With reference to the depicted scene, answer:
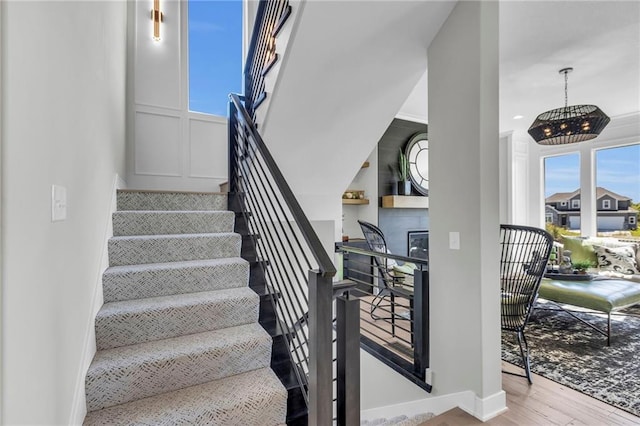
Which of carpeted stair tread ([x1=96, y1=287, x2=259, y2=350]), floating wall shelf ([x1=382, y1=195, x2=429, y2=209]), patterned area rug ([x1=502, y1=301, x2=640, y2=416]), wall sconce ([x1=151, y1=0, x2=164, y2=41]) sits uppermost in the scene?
wall sconce ([x1=151, y1=0, x2=164, y2=41])

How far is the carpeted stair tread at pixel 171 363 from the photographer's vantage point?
142cm

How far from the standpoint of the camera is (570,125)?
12.1 feet

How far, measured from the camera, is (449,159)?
214cm

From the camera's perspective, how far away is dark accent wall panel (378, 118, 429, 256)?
530cm

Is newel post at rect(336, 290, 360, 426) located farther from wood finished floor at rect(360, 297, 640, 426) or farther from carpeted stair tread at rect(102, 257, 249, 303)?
Result: carpeted stair tread at rect(102, 257, 249, 303)

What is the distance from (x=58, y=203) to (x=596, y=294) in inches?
158

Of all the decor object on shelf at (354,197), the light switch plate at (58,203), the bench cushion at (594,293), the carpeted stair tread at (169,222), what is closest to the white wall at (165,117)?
the carpeted stair tread at (169,222)

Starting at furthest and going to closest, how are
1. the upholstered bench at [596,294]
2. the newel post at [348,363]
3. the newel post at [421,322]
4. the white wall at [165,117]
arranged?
the white wall at [165,117] < the upholstered bench at [596,294] < the newel post at [421,322] < the newel post at [348,363]

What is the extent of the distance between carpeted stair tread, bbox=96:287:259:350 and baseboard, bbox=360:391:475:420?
4.20 feet

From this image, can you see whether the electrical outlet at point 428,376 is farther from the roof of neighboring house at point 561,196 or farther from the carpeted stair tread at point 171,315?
the roof of neighboring house at point 561,196

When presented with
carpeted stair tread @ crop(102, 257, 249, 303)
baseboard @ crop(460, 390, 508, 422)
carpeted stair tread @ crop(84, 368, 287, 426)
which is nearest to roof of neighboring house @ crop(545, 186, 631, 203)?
baseboard @ crop(460, 390, 508, 422)

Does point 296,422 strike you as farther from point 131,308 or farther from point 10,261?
point 10,261

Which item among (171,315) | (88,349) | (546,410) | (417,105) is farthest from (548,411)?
(417,105)

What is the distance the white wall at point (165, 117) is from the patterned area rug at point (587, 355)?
3881 mm
